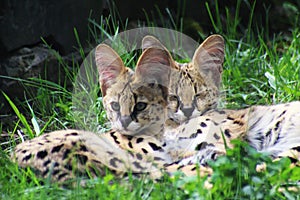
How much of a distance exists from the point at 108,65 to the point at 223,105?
1279mm

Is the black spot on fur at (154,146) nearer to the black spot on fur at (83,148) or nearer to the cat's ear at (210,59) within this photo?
the black spot on fur at (83,148)

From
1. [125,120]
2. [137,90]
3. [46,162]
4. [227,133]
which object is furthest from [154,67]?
[46,162]

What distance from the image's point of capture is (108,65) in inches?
204

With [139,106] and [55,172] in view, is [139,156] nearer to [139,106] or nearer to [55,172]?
[139,106]

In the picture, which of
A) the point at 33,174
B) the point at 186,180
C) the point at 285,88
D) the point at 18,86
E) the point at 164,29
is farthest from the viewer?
the point at 164,29

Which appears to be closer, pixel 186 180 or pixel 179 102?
pixel 186 180

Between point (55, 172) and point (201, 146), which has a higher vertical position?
point (55, 172)

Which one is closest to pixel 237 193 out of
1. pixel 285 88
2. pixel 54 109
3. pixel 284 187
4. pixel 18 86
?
pixel 284 187

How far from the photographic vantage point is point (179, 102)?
204 inches

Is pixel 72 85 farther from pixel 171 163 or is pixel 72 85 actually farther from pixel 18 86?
pixel 171 163

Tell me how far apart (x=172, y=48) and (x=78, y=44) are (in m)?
0.94

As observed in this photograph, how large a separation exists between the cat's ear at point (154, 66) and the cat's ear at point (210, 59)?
31 cm

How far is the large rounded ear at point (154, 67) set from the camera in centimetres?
510

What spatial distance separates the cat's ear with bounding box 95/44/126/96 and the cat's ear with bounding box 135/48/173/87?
0.50 feet
